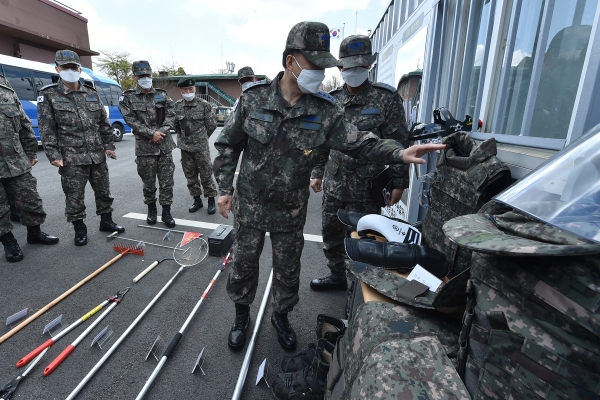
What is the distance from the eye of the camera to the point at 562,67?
58.0 inches

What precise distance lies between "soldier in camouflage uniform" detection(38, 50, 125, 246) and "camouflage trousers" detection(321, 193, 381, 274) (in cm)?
282

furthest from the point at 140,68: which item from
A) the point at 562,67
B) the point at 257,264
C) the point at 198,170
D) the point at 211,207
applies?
the point at 562,67

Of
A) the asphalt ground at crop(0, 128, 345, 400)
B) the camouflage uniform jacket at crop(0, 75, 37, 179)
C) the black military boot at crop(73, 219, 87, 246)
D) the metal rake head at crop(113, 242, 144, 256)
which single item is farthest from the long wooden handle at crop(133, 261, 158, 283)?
the camouflage uniform jacket at crop(0, 75, 37, 179)

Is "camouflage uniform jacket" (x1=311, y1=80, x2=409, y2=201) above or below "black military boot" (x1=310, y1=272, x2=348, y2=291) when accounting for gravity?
above

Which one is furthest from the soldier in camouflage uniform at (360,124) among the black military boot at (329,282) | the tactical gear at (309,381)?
the tactical gear at (309,381)

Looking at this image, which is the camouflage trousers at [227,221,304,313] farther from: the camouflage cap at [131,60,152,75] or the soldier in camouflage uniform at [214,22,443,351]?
the camouflage cap at [131,60,152,75]

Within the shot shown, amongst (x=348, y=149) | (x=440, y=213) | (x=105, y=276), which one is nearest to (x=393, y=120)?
(x=348, y=149)

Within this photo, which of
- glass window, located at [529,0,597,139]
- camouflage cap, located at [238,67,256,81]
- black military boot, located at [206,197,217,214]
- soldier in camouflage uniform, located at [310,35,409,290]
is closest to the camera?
glass window, located at [529,0,597,139]

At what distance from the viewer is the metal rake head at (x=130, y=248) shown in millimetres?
3191

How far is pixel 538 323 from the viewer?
2.39 ft

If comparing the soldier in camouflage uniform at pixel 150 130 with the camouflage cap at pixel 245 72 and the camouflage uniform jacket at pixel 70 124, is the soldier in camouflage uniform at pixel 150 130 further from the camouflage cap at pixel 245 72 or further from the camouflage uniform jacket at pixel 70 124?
the camouflage cap at pixel 245 72

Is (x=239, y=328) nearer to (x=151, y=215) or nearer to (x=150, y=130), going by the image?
(x=151, y=215)

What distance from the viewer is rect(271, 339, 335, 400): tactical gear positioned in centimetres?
150

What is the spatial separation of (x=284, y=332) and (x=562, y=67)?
223cm
